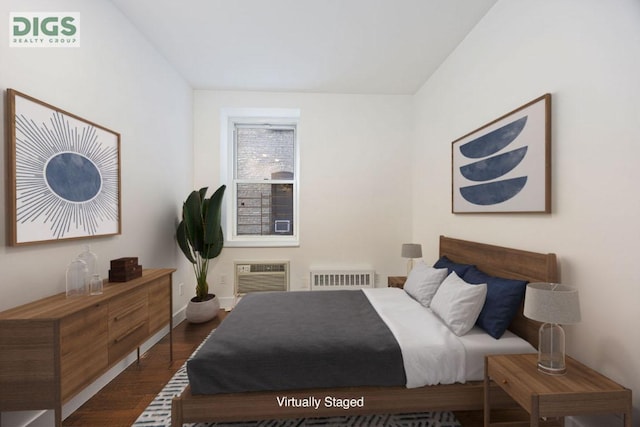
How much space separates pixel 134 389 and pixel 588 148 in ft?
10.8

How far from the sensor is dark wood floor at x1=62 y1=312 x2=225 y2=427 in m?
1.63

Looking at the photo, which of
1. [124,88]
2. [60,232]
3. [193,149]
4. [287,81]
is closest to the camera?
[60,232]

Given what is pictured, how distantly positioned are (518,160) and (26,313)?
2921mm

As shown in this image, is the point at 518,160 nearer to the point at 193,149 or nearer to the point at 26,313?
the point at 26,313

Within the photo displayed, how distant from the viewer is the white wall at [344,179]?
3.47 meters

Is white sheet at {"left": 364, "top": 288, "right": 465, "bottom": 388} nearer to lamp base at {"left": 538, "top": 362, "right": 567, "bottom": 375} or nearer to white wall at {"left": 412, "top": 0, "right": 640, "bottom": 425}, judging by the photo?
lamp base at {"left": 538, "top": 362, "right": 567, "bottom": 375}

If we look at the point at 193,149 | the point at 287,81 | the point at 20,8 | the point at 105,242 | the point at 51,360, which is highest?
the point at 287,81

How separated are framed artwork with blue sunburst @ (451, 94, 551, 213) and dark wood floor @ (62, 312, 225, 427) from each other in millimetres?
2903

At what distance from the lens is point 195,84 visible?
328cm

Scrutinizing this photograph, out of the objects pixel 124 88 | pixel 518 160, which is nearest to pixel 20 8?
pixel 124 88

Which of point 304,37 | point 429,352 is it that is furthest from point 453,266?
point 304,37

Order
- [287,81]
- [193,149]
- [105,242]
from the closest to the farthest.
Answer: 1. [105,242]
2. [287,81]
3. [193,149]

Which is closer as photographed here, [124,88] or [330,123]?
[124,88]

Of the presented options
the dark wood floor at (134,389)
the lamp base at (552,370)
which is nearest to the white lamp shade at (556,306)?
the lamp base at (552,370)
